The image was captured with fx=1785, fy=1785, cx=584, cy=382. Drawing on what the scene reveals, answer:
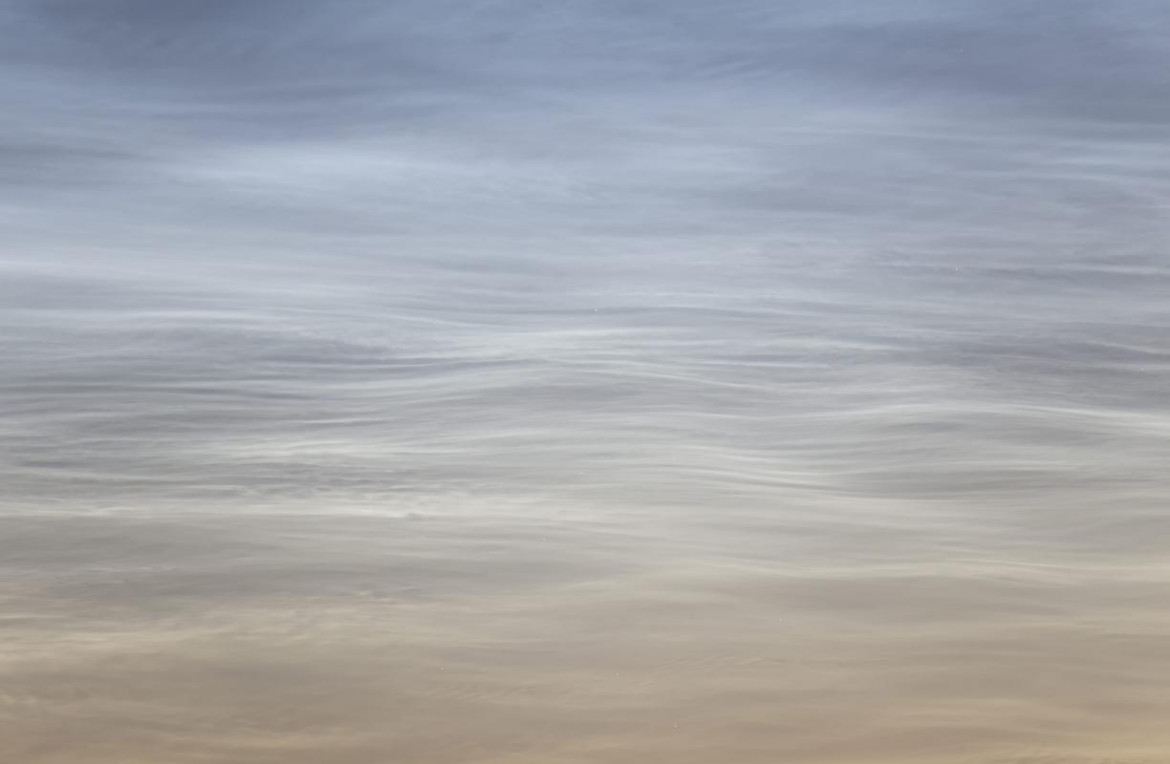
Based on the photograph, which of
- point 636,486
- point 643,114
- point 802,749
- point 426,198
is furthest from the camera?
point 643,114

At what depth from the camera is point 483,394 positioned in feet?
8.61

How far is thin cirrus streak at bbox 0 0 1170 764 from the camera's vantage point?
1442mm

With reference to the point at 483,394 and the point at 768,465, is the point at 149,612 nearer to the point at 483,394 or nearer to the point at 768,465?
the point at 768,465

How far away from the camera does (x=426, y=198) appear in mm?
4594

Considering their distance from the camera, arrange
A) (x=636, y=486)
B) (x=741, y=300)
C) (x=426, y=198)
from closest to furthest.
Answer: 1. (x=636, y=486)
2. (x=741, y=300)
3. (x=426, y=198)

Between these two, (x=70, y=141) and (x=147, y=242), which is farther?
(x=70, y=141)

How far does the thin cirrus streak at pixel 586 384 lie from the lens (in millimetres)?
1442

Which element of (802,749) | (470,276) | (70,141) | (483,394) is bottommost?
(802,749)

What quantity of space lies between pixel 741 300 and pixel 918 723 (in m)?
2.15

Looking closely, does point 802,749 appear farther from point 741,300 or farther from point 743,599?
point 741,300

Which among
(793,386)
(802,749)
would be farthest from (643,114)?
(802,749)

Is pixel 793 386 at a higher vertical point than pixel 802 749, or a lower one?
higher

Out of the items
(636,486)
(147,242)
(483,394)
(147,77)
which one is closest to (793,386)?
(483,394)

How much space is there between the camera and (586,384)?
266 cm
